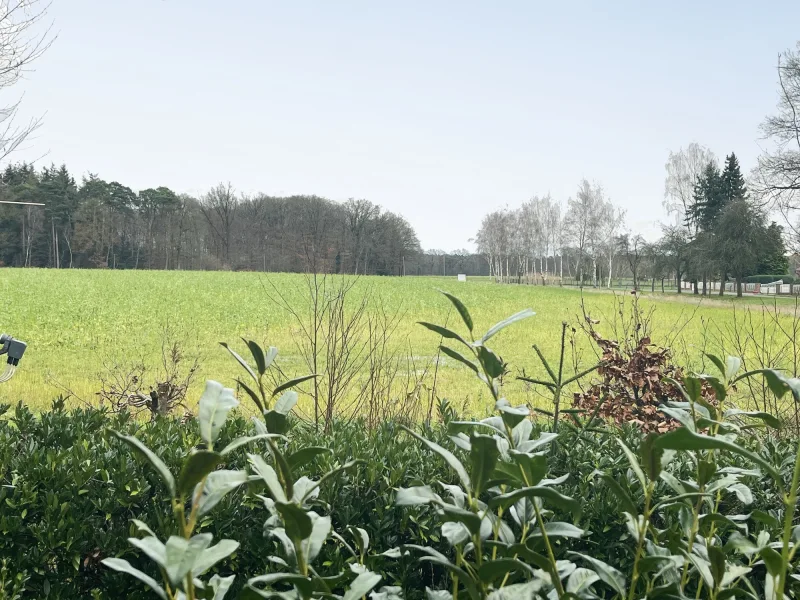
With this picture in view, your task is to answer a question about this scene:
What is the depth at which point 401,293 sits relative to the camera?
27.7 metres

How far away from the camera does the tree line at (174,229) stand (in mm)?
56438

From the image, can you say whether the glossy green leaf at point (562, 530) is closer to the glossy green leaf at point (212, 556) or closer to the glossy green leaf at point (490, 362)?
the glossy green leaf at point (490, 362)

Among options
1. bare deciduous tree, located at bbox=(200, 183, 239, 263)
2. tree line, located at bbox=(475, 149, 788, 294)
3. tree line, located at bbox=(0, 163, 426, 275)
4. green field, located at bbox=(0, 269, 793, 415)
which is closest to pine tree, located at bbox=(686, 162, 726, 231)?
tree line, located at bbox=(475, 149, 788, 294)

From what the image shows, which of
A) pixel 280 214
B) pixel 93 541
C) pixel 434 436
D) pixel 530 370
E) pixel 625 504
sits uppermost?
pixel 280 214

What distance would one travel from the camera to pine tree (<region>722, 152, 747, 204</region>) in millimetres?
46781

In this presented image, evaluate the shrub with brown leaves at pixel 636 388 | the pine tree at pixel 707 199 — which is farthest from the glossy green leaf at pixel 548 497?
the pine tree at pixel 707 199

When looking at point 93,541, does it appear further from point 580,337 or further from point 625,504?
point 580,337

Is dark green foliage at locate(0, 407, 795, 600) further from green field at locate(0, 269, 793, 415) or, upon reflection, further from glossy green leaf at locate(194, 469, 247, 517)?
green field at locate(0, 269, 793, 415)

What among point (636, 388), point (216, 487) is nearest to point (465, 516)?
point (216, 487)

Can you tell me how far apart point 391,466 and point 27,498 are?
1063 millimetres

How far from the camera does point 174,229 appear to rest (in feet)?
197

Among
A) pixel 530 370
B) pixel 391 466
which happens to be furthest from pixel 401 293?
pixel 391 466

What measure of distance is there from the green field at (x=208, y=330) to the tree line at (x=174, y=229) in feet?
95.3

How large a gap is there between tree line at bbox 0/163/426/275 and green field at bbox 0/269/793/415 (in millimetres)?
29061
